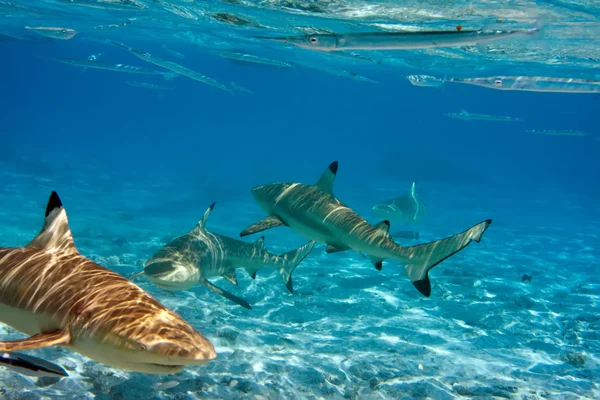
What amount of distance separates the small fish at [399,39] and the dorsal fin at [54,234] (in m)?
3.74

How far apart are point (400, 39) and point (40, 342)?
595 cm

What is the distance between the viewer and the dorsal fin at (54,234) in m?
3.56

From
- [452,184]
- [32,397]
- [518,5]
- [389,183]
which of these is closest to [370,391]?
[32,397]

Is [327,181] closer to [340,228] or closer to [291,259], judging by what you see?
[340,228]

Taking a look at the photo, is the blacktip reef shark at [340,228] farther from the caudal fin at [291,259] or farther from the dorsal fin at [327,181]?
the caudal fin at [291,259]

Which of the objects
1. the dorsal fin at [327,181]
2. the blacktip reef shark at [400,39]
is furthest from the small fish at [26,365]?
the blacktip reef shark at [400,39]

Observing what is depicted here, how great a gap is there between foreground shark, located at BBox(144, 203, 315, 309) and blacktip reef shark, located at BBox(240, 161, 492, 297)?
115 centimetres

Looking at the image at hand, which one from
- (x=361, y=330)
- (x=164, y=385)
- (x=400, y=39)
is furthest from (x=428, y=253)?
(x=361, y=330)

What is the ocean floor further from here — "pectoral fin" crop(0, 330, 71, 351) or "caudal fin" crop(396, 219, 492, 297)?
"pectoral fin" crop(0, 330, 71, 351)

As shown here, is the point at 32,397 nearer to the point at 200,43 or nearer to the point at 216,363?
the point at 216,363

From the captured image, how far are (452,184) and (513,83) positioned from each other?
40.1m

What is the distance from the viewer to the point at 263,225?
21.4 ft

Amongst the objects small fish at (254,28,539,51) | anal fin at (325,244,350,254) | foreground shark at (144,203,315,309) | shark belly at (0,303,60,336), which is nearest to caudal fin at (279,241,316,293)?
foreground shark at (144,203,315,309)

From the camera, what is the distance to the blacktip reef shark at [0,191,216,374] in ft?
7.80
